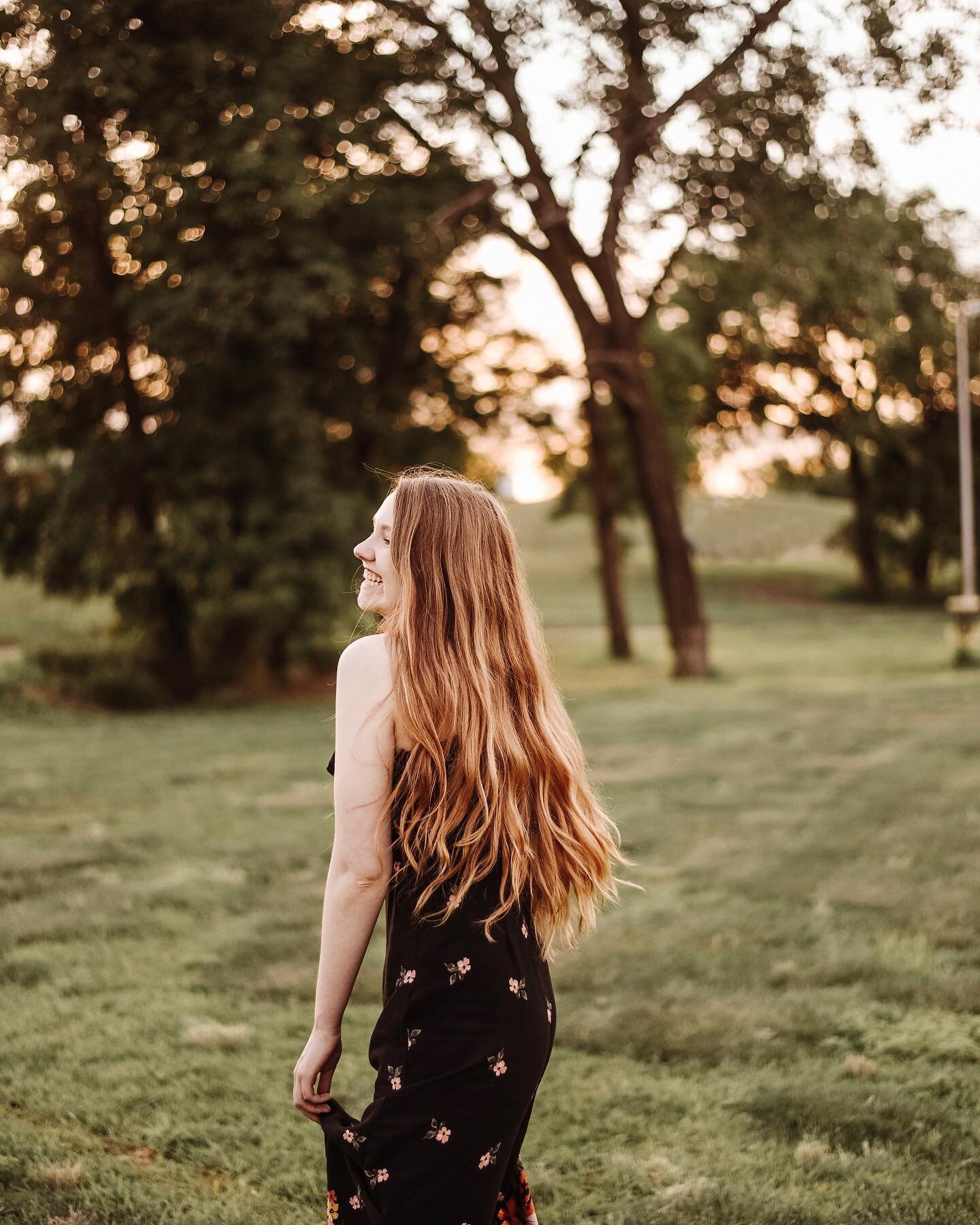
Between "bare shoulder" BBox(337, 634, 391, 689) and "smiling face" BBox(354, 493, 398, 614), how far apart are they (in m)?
0.12

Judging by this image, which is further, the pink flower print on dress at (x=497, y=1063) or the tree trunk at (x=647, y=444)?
the tree trunk at (x=647, y=444)

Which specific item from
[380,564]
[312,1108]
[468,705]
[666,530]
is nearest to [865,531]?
[666,530]

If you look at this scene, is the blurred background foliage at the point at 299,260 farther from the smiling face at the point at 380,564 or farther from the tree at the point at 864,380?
the smiling face at the point at 380,564

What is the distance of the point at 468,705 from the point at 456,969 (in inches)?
20.8

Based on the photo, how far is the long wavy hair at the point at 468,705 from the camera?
253 cm

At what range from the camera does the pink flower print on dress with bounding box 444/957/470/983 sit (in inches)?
98.9

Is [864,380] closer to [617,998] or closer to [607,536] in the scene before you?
[607,536]

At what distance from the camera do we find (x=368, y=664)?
2.54 m

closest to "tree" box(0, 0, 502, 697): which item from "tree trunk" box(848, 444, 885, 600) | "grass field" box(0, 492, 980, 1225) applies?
"grass field" box(0, 492, 980, 1225)

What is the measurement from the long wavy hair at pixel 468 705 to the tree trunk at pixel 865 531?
42717 millimetres

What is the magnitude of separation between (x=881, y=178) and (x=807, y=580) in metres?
32.6

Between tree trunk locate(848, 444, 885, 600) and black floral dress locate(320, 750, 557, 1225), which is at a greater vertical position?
tree trunk locate(848, 444, 885, 600)

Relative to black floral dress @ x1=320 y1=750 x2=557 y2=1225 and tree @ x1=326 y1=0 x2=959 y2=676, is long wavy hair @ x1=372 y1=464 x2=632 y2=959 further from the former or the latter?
tree @ x1=326 y1=0 x2=959 y2=676

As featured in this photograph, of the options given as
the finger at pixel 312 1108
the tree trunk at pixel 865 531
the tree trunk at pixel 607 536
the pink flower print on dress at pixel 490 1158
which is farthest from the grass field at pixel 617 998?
the tree trunk at pixel 865 531
